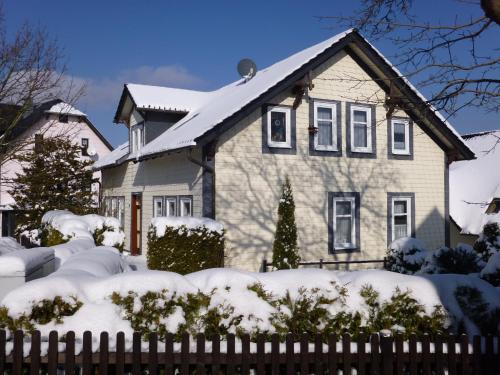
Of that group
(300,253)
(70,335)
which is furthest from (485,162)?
(70,335)

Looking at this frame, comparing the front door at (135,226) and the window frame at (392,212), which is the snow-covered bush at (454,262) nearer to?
the window frame at (392,212)

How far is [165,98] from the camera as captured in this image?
19812mm

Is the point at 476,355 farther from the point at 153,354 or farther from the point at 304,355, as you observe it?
the point at 153,354

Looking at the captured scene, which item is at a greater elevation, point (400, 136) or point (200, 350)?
point (400, 136)

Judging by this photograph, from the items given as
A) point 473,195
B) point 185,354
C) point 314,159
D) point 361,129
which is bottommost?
point 185,354

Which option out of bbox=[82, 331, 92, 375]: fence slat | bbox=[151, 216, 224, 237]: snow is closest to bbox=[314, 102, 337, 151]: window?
bbox=[151, 216, 224, 237]: snow

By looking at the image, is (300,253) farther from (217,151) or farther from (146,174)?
(146,174)

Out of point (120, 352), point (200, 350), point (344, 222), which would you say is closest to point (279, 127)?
point (344, 222)

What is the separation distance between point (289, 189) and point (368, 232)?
3.92 metres

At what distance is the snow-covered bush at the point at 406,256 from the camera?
1230 cm

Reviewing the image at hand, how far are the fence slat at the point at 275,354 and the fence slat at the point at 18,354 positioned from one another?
2456mm

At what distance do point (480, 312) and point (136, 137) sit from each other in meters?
16.9

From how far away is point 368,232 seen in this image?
16.4 meters

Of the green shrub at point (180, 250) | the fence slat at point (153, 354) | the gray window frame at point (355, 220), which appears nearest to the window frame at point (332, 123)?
the gray window frame at point (355, 220)
